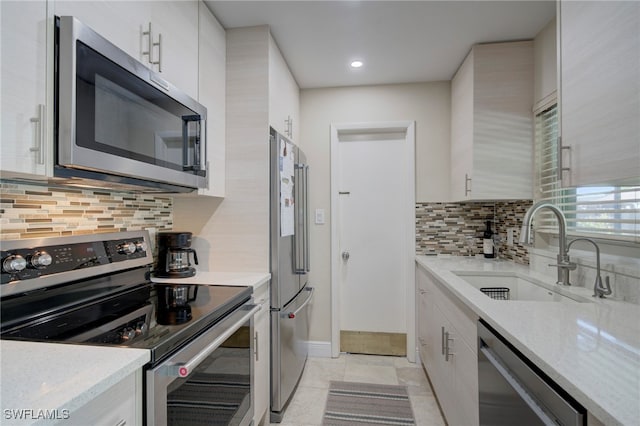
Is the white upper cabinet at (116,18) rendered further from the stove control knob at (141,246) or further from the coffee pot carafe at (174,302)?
the coffee pot carafe at (174,302)

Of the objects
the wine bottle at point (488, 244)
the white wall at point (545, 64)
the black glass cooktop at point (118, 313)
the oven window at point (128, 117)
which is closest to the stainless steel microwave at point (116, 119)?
the oven window at point (128, 117)

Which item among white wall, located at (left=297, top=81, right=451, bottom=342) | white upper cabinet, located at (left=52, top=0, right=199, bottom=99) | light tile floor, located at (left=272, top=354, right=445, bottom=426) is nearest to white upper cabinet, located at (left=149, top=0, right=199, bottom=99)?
white upper cabinet, located at (left=52, top=0, right=199, bottom=99)

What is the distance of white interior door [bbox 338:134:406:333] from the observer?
2924 mm

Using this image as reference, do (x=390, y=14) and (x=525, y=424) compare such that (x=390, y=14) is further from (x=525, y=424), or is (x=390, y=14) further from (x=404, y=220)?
(x=525, y=424)

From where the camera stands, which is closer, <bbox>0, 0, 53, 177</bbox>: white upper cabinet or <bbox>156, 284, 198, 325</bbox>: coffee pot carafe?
<bbox>0, 0, 53, 177</bbox>: white upper cabinet

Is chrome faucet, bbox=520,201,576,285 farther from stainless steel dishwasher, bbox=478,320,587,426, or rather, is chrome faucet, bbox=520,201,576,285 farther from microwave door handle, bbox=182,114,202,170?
microwave door handle, bbox=182,114,202,170

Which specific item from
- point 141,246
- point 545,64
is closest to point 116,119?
point 141,246

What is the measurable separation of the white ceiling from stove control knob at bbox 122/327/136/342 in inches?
67.5

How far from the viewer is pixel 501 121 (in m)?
2.21

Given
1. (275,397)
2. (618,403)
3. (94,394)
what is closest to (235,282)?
(275,397)

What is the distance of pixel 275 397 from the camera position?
6.37 feet

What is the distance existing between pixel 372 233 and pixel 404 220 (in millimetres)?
313

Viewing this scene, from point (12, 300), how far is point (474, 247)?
9.55 ft

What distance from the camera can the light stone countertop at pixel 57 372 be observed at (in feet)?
1.99
